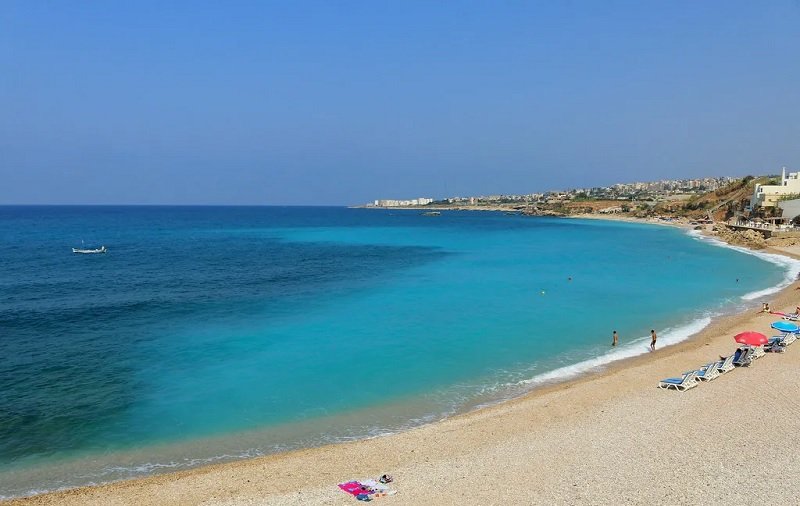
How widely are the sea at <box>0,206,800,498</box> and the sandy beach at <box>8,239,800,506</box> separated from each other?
126cm

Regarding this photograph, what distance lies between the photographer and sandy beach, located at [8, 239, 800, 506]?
10234 millimetres

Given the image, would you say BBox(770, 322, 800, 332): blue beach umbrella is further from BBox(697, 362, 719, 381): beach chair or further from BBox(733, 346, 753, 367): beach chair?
BBox(697, 362, 719, 381): beach chair

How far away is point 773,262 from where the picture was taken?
47.8 metres

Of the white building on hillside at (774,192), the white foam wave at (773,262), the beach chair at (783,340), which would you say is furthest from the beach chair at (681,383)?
the white building on hillside at (774,192)

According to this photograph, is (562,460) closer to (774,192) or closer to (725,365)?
(725,365)

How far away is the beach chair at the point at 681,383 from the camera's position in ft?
52.4

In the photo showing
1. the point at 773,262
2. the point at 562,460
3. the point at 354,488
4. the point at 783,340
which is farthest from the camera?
the point at 773,262

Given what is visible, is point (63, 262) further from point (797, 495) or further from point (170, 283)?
point (797, 495)

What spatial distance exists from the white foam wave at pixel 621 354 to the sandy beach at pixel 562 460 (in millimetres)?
1954

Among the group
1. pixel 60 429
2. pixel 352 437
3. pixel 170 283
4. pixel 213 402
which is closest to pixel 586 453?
pixel 352 437

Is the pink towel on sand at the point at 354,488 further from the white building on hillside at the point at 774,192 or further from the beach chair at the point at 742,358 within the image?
the white building on hillside at the point at 774,192

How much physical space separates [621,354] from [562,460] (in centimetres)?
1034

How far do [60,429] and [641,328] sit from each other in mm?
23247

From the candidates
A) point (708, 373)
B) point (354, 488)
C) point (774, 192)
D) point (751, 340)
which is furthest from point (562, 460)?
point (774, 192)
